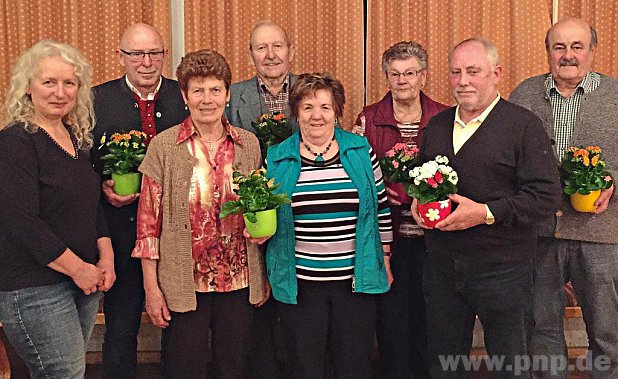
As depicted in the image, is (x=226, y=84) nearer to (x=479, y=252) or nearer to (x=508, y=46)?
(x=479, y=252)

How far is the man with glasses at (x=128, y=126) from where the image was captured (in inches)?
113

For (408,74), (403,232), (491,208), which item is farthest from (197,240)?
(408,74)

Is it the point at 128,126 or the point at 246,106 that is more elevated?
the point at 246,106

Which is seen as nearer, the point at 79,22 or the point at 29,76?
the point at 29,76

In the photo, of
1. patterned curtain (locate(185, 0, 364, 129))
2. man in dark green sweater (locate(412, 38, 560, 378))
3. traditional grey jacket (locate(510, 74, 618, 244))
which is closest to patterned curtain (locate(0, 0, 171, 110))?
patterned curtain (locate(185, 0, 364, 129))

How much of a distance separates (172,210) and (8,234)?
0.61 metres

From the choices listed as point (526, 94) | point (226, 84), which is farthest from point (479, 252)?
point (226, 84)

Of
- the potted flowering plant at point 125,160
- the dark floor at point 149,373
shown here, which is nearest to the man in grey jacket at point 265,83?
the potted flowering plant at point 125,160

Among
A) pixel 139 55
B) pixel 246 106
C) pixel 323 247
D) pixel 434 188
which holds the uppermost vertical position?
pixel 139 55

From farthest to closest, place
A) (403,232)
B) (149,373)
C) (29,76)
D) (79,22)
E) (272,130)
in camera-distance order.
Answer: (79,22)
(149,373)
(403,232)
(272,130)
(29,76)

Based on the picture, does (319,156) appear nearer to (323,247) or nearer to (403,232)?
(323,247)

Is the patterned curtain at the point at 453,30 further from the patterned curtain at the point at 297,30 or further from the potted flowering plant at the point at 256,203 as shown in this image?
the potted flowering plant at the point at 256,203

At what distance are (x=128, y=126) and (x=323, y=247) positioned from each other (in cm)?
111

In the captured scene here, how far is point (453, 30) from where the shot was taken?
419cm
